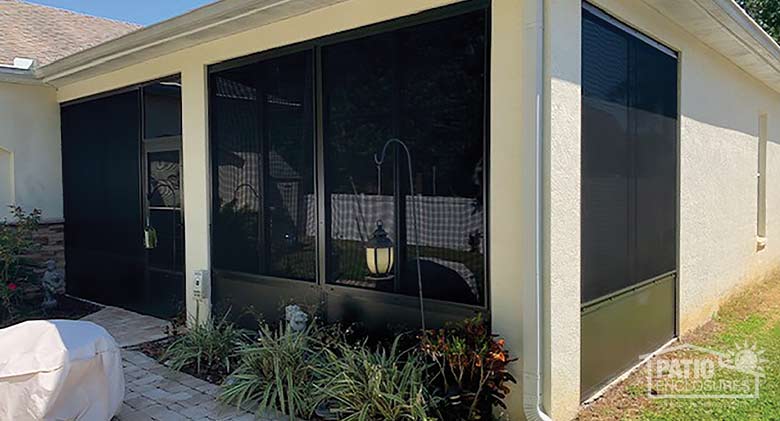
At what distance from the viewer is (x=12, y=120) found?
25.2ft

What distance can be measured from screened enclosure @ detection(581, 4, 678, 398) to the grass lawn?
17 centimetres

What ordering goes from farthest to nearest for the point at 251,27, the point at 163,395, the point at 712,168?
1. the point at 712,168
2. the point at 251,27
3. the point at 163,395

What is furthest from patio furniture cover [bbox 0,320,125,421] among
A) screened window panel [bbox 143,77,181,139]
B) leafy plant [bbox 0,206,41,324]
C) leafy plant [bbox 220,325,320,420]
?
leafy plant [bbox 0,206,41,324]

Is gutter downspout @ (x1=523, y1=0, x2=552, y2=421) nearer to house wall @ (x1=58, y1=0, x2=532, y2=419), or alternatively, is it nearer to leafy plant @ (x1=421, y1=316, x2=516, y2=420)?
house wall @ (x1=58, y1=0, x2=532, y2=419)

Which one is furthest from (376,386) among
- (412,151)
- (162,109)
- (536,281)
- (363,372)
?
(162,109)

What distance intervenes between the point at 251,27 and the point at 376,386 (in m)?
3.60

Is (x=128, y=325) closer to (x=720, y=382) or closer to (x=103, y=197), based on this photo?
(x=103, y=197)

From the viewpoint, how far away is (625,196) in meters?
4.50

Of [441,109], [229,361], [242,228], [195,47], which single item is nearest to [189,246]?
[242,228]

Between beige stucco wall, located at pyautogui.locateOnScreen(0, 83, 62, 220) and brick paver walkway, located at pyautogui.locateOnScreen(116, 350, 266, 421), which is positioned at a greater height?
beige stucco wall, located at pyautogui.locateOnScreen(0, 83, 62, 220)

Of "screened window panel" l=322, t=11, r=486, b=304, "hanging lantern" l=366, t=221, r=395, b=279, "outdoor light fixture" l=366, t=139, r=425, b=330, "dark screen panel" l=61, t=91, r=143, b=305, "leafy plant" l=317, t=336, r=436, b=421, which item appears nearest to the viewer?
"leafy plant" l=317, t=336, r=436, b=421

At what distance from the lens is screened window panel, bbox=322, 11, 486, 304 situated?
12.3 ft

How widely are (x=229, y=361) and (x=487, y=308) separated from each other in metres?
2.54

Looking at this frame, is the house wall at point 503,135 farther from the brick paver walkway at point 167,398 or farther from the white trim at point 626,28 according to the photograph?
the brick paver walkway at point 167,398
